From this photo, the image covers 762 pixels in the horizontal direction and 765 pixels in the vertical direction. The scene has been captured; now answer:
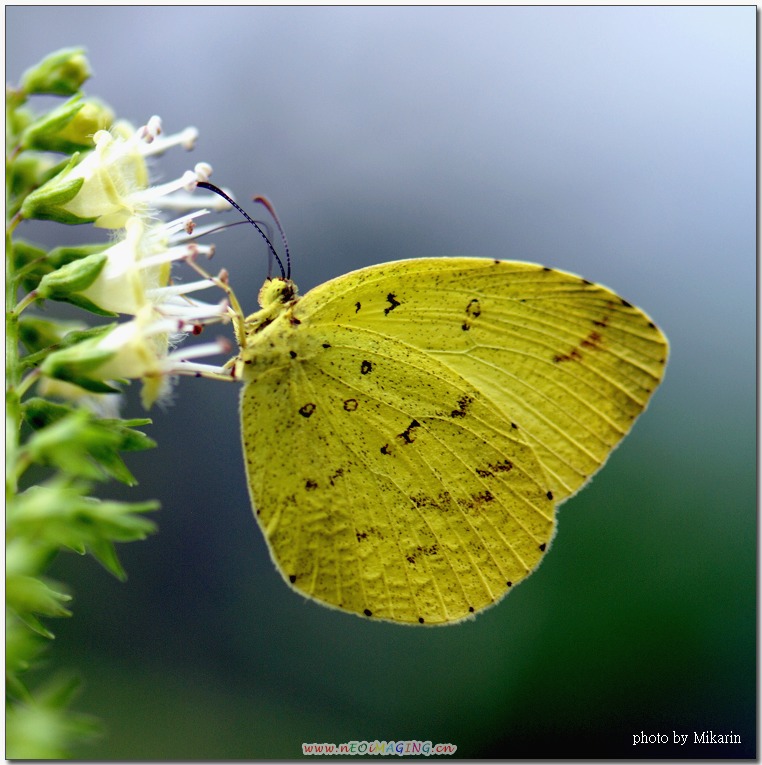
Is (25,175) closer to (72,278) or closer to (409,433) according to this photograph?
(72,278)

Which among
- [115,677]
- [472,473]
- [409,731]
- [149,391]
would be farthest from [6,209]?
[409,731]

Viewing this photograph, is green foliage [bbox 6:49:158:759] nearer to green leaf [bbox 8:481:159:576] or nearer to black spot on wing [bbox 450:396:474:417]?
green leaf [bbox 8:481:159:576]

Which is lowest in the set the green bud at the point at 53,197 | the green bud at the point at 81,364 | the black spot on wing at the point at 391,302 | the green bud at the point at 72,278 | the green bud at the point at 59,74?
the black spot on wing at the point at 391,302

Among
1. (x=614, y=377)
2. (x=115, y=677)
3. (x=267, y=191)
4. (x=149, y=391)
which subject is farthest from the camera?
(x=267, y=191)

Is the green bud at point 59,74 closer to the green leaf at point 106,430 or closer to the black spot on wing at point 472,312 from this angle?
the green leaf at point 106,430

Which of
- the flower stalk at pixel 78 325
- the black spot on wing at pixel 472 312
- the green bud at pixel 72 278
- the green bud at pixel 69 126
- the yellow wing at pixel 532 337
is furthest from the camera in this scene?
the black spot on wing at pixel 472 312

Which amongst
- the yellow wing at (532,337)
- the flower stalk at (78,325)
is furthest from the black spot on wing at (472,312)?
the flower stalk at (78,325)

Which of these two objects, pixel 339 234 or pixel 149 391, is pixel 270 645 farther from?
pixel 149 391

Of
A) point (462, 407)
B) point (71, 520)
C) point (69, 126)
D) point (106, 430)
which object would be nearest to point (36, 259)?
point (69, 126)

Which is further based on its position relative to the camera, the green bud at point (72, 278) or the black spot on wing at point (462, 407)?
the black spot on wing at point (462, 407)
